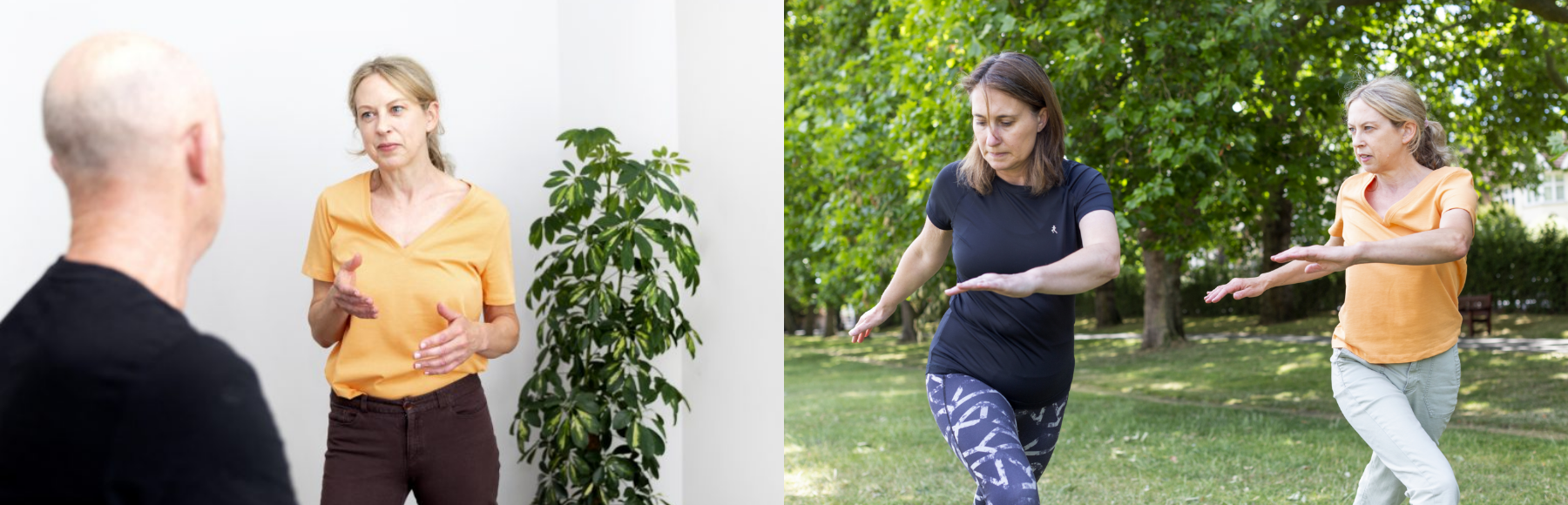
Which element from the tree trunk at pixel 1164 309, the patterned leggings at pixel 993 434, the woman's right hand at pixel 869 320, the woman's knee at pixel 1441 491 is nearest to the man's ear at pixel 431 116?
the woman's right hand at pixel 869 320

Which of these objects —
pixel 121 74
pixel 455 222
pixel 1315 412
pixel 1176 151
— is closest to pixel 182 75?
pixel 121 74

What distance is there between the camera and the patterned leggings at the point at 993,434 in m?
Answer: 2.42

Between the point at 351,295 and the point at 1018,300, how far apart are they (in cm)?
141

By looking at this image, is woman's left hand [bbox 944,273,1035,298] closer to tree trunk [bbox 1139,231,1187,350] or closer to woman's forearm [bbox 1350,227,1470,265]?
woman's forearm [bbox 1350,227,1470,265]

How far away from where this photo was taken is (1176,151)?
754cm

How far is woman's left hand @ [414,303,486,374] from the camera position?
91.8 inches

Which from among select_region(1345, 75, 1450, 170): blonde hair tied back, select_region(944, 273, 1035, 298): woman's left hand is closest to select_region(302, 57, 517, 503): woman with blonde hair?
select_region(944, 273, 1035, 298): woman's left hand

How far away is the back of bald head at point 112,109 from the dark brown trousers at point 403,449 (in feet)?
4.53

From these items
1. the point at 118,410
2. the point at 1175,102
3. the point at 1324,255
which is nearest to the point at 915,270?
the point at 1324,255

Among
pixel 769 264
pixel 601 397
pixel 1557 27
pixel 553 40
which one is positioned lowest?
pixel 601 397

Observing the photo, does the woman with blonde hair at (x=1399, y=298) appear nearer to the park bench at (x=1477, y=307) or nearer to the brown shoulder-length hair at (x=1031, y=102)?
the brown shoulder-length hair at (x=1031, y=102)

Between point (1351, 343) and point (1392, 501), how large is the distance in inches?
18.3

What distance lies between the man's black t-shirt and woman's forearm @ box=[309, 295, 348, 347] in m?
1.33

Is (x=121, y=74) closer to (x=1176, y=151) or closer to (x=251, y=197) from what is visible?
(x=251, y=197)
